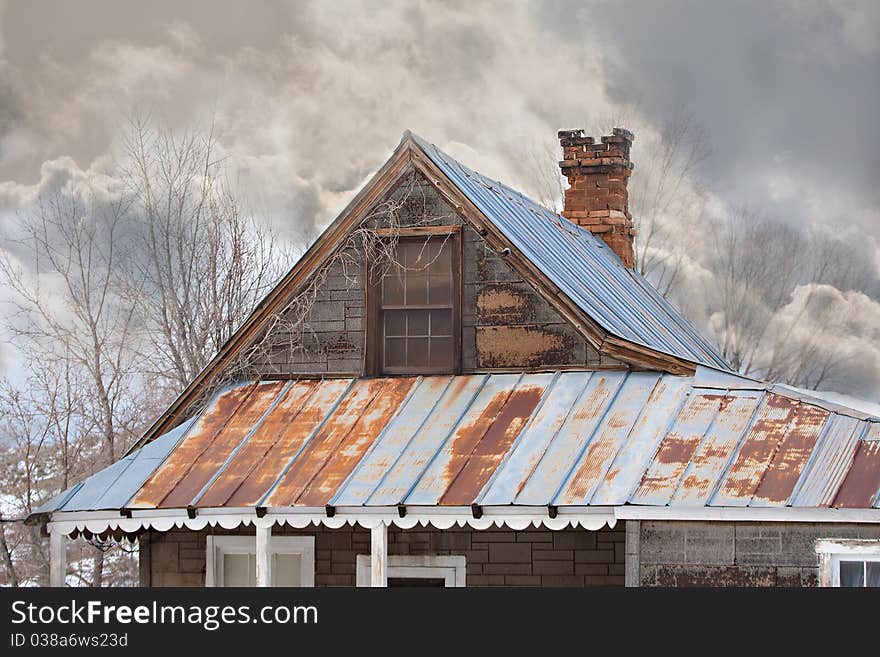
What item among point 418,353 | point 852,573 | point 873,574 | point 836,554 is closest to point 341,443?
point 418,353

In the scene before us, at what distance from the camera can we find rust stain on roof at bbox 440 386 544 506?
1547 cm

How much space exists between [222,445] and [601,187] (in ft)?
33.3

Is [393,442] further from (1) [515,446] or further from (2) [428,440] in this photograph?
(1) [515,446]

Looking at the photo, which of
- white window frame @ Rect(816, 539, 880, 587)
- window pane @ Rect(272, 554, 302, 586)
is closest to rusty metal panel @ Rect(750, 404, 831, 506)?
white window frame @ Rect(816, 539, 880, 587)

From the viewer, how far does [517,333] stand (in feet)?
57.1

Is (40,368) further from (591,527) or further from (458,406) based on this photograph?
(591,527)

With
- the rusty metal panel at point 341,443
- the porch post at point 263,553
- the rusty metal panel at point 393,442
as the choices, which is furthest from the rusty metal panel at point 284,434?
the rusty metal panel at point 393,442

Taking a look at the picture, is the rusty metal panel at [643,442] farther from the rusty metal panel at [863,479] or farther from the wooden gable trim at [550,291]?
the rusty metal panel at [863,479]

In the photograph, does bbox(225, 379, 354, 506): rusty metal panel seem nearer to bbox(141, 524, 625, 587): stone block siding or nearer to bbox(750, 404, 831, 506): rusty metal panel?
bbox(141, 524, 625, 587): stone block siding

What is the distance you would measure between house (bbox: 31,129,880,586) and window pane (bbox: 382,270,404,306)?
0.9 inches

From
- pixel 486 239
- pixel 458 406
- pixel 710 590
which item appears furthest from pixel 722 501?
pixel 486 239

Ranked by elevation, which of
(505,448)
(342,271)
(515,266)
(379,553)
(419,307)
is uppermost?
(342,271)

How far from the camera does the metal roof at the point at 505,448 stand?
1482 centimetres

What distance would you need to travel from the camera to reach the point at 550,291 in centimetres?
1722
